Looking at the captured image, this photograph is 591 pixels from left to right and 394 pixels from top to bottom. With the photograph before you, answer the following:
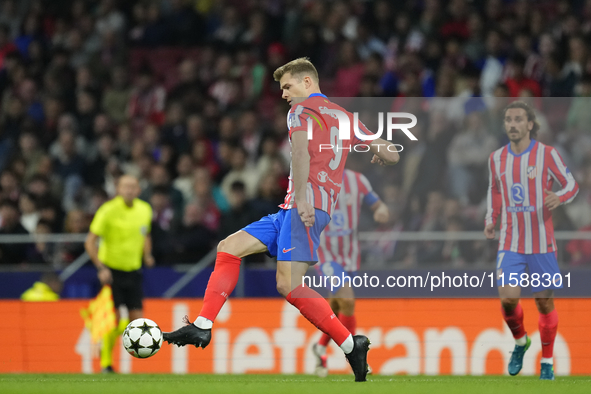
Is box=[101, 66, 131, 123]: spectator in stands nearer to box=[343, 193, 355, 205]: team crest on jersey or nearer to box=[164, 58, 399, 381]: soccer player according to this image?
box=[343, 193, 355, 205]: team crest on jersey

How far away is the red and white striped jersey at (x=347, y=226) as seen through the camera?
318 inches

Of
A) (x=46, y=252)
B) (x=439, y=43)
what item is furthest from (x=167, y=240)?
(x=439, y=43)

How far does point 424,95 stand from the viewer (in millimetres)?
11211

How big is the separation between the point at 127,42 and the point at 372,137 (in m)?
8.80

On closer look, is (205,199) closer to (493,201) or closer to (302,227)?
(493,201)

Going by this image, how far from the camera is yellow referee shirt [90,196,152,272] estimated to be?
29.6 ft

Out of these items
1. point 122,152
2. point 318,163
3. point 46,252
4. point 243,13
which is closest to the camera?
point 318,163

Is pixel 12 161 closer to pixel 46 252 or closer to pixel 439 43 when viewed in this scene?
pixel 46 252

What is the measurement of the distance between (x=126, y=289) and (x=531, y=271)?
3.98m

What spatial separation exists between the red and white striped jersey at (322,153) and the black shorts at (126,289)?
11.4 feet

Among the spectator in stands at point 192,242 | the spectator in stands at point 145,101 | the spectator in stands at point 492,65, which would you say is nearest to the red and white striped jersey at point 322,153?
the spectator in stands at point 192,242

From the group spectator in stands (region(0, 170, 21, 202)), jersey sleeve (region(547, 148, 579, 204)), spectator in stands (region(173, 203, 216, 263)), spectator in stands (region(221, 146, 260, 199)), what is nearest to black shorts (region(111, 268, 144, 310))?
spectator in stands (region(173, 203, 216, 263))

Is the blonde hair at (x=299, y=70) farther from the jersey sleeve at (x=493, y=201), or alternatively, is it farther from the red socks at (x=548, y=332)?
the red socks at (x=548, y=332)

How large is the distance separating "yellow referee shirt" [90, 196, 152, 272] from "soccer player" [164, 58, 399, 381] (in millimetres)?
3375
